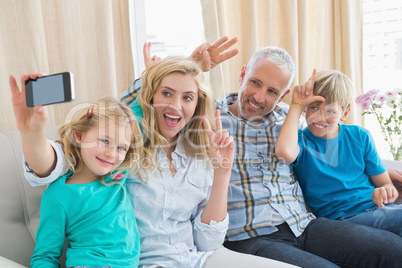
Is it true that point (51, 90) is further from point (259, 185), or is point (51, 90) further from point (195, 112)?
point (259, 185)

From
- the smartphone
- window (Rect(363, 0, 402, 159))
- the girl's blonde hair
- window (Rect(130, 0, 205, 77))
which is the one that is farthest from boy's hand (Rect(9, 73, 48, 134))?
window (Rect(363, 0, 402, 159))

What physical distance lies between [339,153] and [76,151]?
1.09m

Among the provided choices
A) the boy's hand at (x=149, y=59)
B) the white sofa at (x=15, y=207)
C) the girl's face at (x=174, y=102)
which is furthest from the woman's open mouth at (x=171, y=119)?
the white sofa at (x=15, y=207)

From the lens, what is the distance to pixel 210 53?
157cm

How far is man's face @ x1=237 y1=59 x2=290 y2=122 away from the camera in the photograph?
1.67 m

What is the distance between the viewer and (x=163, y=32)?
8.13 feet

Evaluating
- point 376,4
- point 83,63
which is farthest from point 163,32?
point 376,4

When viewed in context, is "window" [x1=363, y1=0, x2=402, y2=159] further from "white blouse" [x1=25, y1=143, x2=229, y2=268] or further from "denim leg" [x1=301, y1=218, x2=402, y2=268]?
"white blouse" [x1=25, y1=143, x2=229, y2=268]

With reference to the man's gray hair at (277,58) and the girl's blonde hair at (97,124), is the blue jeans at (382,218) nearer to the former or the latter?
the man's gray hair at (277,58)

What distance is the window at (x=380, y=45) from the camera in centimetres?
321

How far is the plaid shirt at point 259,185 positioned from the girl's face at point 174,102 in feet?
1.07

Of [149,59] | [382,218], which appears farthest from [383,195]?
[149,59]

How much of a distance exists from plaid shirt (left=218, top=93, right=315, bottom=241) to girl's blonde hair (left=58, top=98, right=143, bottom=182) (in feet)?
1.57

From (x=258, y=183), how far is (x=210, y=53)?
551 millimetres
